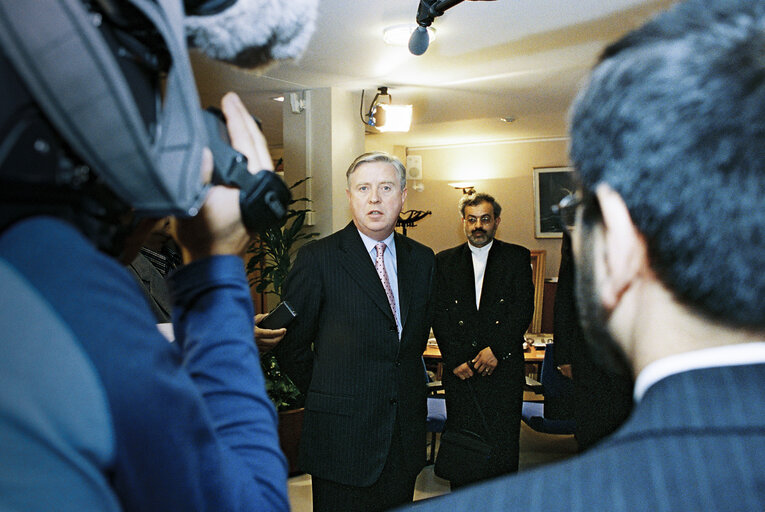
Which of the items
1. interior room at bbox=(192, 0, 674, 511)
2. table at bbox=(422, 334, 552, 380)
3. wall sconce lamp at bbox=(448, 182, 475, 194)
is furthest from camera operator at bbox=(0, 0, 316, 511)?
wall sconce lamp at bbox=(448, 182, 475, 194)

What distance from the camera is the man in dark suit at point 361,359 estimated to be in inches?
91.2

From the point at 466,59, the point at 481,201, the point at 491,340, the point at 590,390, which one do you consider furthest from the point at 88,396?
the point at 466,59

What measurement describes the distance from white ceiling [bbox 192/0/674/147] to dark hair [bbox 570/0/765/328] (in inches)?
78.2

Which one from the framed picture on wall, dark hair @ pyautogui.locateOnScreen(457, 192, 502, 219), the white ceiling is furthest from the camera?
the framed picture on wall

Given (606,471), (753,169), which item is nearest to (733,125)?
(753,169)

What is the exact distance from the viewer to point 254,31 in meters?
0.47

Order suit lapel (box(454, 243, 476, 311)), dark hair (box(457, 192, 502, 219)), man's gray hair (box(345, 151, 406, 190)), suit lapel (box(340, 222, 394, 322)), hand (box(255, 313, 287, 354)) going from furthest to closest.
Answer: dark hair (box(457, 192, 502, 219)) < suit lapel (box(454, 243, 476, 311)) < man's gray hair (box(345, 151, 406, 190)) < suit lapel (box(340, 222, 394, 322)) < hand (box(255, 313, 287, 354))

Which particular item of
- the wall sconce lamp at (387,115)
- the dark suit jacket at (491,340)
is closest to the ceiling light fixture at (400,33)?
the wall sconce lamp at (387,115)

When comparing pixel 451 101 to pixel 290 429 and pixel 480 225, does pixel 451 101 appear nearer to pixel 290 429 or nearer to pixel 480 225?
pixel 480 225

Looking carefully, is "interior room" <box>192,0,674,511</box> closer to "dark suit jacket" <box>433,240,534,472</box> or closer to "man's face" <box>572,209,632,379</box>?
"dark suit jacket" <box>433,240,534,472</box>

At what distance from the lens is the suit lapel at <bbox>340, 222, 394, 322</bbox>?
2432 millimetres

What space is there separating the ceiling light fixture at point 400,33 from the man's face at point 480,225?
124 centimetres

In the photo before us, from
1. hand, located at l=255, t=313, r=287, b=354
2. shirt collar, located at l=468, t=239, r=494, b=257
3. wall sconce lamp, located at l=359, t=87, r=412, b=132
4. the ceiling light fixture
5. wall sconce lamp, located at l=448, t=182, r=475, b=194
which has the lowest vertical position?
hand, located at l=255, t=313, r=287, b=354

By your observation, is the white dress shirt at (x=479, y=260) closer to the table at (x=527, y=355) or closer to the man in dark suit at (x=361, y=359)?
the table at (x=527, y=355)
